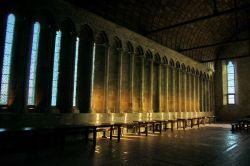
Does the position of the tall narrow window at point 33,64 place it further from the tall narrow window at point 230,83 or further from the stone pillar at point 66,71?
the tall narrow window at point 230,83

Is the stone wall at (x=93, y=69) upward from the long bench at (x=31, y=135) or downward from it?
upward

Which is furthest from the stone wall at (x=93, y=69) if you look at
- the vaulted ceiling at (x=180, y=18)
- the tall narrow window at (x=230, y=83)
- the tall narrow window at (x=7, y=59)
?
the tall narrow window at (x=230, y=83)

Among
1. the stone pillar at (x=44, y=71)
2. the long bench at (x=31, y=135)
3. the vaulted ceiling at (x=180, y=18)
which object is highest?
the vaulted ceiling at (x=180, y=18)

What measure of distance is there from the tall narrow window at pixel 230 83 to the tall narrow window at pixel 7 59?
24.1 meters

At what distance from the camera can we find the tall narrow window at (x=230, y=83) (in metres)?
26.8

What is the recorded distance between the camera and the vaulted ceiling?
46.7 feet

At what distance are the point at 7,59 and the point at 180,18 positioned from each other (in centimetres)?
1321

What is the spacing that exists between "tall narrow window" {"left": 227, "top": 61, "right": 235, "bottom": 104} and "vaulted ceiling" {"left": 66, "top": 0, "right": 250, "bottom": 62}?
410cm

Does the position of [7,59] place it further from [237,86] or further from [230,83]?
[230,83]

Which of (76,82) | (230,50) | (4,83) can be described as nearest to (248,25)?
(230,50)

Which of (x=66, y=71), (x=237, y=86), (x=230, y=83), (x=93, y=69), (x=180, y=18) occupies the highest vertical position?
(x=180, y=18)

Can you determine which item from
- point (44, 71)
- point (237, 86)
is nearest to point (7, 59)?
point (44, 71)

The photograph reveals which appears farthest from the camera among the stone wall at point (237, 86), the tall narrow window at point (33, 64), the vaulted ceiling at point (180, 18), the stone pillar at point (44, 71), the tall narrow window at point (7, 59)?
the stone wall at point (237, 86)

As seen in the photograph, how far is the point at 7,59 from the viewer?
9477 millimetres
